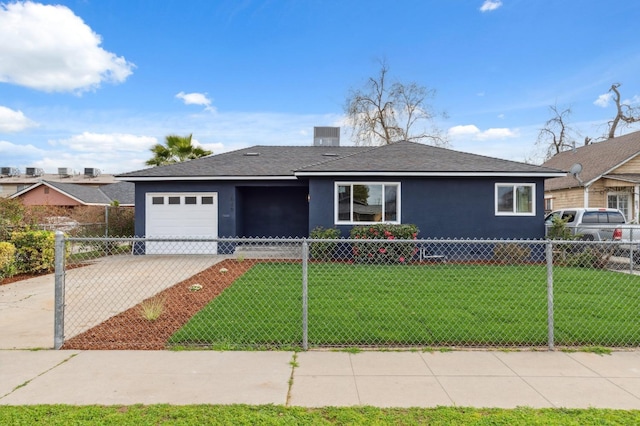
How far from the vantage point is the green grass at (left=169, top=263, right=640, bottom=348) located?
4789 mm

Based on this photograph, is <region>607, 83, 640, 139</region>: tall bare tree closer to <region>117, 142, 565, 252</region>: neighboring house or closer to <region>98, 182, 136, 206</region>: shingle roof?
<region>117, 142, 565, 252</region>: neighboring house

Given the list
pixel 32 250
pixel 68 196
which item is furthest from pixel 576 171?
pixel 68 196

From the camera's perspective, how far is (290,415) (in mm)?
2943

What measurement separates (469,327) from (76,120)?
26.2 metres

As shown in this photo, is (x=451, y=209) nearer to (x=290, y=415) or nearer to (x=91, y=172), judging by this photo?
(x=290, y=415)

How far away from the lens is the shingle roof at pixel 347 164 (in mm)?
12726

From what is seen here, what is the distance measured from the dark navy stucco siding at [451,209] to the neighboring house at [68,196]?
74.0 ft

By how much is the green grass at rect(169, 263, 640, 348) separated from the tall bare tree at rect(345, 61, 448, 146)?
22.6m

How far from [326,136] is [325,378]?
59.1 feet

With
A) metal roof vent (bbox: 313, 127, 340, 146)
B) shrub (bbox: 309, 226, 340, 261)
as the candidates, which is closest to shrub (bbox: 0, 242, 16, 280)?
shrub (bbox: 309, 226, 340, 261)

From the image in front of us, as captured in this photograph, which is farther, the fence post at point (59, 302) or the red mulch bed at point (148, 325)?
the red mulch bed at point (148, 325)

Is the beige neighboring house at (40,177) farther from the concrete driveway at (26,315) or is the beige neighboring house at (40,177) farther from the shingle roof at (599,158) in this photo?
the shingle roof at (599,158)

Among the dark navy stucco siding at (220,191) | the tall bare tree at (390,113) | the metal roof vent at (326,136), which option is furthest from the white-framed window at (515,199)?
the tall bare tree at (390,113)

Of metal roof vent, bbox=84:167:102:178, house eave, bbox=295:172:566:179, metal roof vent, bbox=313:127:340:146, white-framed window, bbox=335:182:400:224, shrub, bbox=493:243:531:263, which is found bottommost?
shrub, bbox=493:243:531:263
